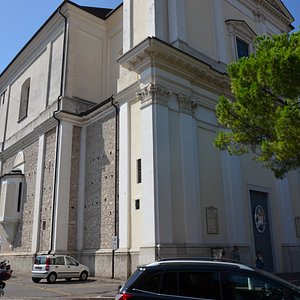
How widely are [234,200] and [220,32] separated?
967 centimetres

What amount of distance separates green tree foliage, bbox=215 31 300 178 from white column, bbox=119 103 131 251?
5.86 meters

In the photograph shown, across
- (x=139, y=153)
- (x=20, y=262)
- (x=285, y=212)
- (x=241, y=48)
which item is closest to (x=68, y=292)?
(x=139, y=153)

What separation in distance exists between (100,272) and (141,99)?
8.27 m

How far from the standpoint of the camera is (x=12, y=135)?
90.7ft

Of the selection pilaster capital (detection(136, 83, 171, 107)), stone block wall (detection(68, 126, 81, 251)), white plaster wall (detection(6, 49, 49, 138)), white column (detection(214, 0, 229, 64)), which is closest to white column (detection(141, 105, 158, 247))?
pilaster capital (detection(136, 83, 171, 107))

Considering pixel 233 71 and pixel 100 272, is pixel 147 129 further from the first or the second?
pixel 100 272

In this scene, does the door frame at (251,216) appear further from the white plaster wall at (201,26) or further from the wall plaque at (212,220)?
the white plaster wall at (201,26)

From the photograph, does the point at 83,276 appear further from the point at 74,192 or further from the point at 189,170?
the point at 189,170

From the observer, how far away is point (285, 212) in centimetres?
2069

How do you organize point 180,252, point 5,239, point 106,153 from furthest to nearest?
point 5,239
point 106,153
point 180,252

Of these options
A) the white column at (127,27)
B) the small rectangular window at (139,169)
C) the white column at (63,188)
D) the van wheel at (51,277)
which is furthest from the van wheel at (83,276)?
the white column at (127,27)

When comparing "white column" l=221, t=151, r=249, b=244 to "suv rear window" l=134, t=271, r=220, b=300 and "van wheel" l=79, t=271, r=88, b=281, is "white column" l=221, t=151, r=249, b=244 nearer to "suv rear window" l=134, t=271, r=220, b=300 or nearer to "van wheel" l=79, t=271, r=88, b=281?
"van wheel" l=79, t=271, r=88, b=281

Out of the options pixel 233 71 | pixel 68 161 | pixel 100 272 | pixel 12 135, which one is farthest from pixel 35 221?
pixel 233 71

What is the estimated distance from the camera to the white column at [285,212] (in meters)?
20.1
